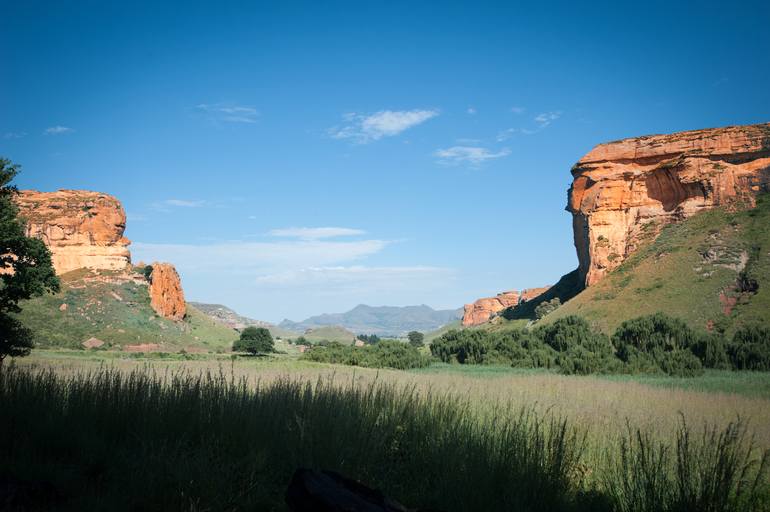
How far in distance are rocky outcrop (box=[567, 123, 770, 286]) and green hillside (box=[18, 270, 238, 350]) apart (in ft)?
152

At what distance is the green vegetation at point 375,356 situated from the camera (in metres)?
35.1

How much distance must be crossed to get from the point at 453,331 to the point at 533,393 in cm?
3145

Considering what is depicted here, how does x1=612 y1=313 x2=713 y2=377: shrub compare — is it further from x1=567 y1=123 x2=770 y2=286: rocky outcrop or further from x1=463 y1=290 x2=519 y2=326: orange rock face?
x1=463 y1=290 x2=519 y2=326: orange rock face

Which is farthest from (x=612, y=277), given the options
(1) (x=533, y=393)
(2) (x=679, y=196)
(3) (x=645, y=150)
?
(1) (x=533, y=393)

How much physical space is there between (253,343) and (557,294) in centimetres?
3792

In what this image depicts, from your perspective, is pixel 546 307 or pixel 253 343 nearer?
pixel 253 343

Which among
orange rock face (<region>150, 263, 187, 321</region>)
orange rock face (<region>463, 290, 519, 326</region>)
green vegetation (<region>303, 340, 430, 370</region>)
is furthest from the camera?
orange rock face (<region>463, 290, 519, 326</region>)

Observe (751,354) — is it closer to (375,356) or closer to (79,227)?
(375,356)

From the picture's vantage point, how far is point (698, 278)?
149 feet

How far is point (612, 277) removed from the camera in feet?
180

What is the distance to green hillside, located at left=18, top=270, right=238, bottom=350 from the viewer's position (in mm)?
52594

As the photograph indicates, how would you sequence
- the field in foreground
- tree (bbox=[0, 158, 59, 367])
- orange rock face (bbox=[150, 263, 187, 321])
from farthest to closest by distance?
1. orange rock face (bbox=[150, 263, 187, 321])
2. tree (bbox=[0, 158, 59, 367])
3. the field in foreground

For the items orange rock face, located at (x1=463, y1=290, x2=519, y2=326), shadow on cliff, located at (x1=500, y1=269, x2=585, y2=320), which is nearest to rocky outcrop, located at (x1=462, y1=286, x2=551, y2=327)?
orange rock face, located at (x1=463, y1=290, x2=519, y2=326)

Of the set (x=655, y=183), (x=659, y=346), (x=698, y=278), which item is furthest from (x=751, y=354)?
(x=655, y=183)
